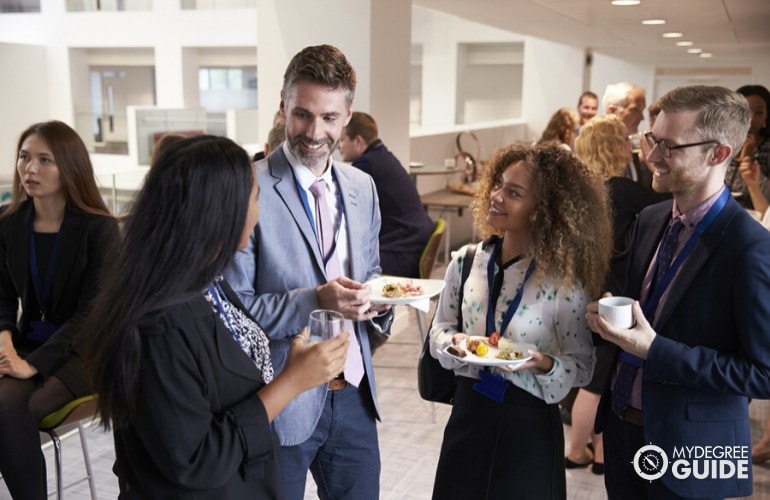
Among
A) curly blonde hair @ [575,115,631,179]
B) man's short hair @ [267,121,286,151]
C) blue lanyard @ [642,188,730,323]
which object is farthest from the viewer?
man's short hair @ [267,121,286,151]

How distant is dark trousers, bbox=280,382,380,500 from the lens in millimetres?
1948

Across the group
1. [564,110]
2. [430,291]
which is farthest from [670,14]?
[430,291]

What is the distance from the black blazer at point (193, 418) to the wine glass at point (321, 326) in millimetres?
143

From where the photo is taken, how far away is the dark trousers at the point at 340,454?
195cm

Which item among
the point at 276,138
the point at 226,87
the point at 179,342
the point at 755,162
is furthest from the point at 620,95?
the point at 226,87

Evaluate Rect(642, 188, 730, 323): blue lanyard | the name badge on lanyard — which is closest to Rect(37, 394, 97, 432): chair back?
the name badge on lanyard

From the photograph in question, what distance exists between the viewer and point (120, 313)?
1.27 metres

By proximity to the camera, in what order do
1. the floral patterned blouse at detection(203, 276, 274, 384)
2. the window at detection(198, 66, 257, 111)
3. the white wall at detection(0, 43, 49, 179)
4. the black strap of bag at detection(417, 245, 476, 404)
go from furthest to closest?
the window at detection(198, 66, 257, 111), the white wall at detection(0, 43, 49, 179), the black strap of bag at detection(417, 245, 476, 404), the floral patterned blouse at detection(203, 276, 274, 384)

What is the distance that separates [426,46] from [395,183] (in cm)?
1302

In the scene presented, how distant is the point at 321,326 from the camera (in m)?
1.50

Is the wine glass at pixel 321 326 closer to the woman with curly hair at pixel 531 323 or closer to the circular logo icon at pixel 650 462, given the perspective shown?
the woman with curly hair at pixel 531 323

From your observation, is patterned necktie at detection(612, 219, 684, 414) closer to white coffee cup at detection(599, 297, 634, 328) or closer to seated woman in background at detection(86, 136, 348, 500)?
white coffee cup at detection(599, 297, 634, 328)

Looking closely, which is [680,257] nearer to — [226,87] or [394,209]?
[394,209]

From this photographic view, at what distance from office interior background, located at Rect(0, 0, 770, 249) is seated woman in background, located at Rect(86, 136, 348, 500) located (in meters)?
2.31
